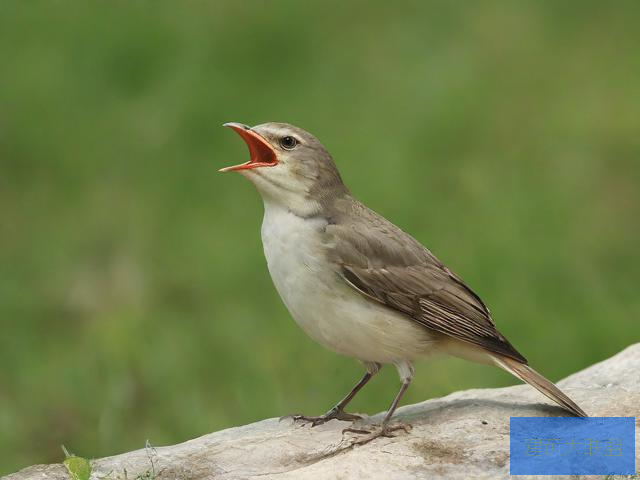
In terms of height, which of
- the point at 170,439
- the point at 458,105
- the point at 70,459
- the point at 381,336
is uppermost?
the point at 458,105

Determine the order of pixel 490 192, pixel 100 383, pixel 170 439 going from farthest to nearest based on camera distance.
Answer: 1. pixel 490 192
2. pixel 100 383
3. pixel 170 439

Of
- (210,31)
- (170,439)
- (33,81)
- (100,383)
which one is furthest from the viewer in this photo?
(210,31)

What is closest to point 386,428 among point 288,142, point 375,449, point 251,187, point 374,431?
point 374,431

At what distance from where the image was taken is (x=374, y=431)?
664cm

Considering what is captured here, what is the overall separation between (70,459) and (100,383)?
3.95 meters

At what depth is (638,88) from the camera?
44.5 ft

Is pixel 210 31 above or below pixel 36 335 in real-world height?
above

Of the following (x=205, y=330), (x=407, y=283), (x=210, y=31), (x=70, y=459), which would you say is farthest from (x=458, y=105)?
(x=70, y=459)

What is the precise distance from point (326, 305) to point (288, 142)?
3.34ft

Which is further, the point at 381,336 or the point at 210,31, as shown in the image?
the point at 210,31

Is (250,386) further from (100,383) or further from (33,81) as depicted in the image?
(33,81)

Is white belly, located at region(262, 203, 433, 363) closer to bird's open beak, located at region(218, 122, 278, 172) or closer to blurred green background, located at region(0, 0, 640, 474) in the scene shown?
bird's open beak, located at region(218, 122, 278, 172)

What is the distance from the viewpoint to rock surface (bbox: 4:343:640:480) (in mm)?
6000

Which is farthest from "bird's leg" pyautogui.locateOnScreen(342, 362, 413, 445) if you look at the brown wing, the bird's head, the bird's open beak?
the bird's open beak
